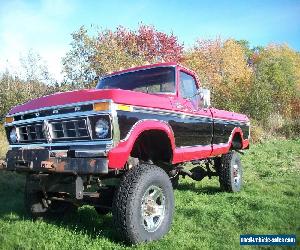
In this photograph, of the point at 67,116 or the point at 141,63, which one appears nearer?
the point at 67,116

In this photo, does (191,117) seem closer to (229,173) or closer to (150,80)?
(150,80)

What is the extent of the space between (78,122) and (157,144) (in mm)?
1297

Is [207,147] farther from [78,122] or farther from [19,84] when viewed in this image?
[19,84]

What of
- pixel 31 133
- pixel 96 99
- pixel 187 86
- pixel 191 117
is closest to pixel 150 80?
pixel 187 86

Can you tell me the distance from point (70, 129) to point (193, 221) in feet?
7.23

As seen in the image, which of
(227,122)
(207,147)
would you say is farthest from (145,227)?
(227,122)

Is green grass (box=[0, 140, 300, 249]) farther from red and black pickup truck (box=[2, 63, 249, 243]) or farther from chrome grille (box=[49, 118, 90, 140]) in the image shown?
chrome grille (box=[49, 118, 90, 140])

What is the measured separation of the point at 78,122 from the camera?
4.16m

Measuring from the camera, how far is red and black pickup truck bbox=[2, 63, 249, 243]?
3984mm

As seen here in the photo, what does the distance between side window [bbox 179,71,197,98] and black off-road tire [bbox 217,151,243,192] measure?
68.6 inches

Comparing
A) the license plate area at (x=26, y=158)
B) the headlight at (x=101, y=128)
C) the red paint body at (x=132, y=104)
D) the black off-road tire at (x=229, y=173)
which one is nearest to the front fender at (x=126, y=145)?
the red paint body at (x=132, y=104)

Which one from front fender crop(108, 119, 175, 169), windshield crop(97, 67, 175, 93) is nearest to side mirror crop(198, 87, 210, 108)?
windshield crop(97, 67, 175, 93)

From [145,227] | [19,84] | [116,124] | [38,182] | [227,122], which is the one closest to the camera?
[116,124]

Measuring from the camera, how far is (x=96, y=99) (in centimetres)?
400
